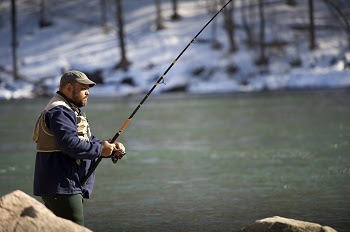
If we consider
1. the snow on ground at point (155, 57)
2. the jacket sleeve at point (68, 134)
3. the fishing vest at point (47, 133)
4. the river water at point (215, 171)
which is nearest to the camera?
the jacket sleeve at point (68, 134)

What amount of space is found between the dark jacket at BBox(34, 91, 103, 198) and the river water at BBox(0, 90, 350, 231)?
2.01 metres

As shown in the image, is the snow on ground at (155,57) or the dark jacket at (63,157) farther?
the snow on ground at (155,57)

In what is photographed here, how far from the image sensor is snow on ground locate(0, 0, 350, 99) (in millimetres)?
38750

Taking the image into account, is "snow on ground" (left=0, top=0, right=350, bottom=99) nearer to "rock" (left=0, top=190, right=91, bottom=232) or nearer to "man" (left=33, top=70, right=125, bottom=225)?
"man" (left=33, top=70, right=125, bottom=225)

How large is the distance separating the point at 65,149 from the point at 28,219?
53 cm

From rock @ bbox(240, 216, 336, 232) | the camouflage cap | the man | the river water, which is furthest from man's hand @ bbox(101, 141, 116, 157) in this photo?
the river water

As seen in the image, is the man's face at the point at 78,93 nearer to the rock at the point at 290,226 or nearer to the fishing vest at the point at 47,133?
the fishing vest at the point at 47,133

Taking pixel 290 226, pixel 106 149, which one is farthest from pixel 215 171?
pixel 106 149

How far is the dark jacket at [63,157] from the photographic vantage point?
17.3 feet

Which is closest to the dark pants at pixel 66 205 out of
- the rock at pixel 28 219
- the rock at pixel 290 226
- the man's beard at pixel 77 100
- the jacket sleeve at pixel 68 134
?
the rock at pixel 28 219

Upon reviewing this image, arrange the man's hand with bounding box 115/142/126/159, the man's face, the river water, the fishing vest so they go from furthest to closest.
→ the river water, the man's hand with bounding box 115/142/126/159, the man's face, the fishing vest

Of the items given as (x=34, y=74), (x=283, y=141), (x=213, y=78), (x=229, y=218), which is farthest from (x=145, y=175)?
(x=34, y=74)

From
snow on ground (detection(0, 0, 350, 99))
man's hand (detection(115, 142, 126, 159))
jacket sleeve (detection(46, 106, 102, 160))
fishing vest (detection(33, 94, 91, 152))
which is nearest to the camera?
jacket sleeve (detection(46, 106, 102, 160))

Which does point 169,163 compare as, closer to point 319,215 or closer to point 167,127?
point 319,215
